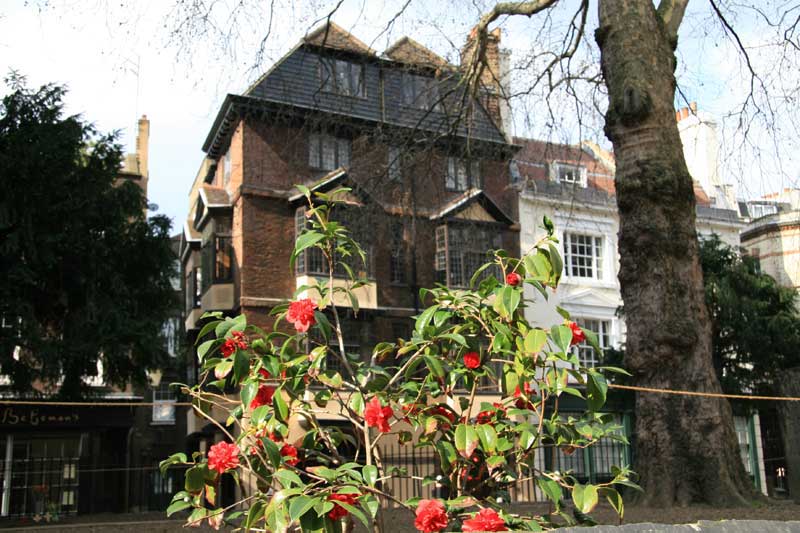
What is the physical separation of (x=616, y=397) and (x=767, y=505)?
17.6 meters

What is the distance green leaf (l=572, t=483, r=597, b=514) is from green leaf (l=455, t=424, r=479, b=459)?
622 mm

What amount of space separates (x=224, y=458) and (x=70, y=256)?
1950 cm

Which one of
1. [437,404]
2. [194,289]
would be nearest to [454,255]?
[194,289]

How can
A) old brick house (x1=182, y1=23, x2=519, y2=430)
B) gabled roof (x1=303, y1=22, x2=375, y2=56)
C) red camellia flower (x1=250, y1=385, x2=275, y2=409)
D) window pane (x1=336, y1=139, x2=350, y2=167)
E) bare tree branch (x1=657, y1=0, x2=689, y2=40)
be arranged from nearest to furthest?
red camellia flower (x1=250, y1=385, x2=275, y2=409)
bare tree branch (x1=657, y1=0, x2=689, y2=40)
gabled roof (x1=303, y1=22, x2=375, y2=56)
old brick house (x1=182, y1=23, x2=519, y2=430)
window pane (x1=336, y1=139, x2=350, y2=167)

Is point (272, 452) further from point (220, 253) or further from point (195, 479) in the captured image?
point (220, 253)

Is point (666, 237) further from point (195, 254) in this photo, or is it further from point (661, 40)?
point (195, 254)

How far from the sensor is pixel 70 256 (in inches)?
894

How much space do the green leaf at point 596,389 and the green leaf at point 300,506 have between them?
1.84 m

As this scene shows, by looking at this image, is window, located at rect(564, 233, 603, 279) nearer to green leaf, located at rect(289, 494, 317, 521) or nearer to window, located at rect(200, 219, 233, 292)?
window, located at rect(200, 219, 233, 292)

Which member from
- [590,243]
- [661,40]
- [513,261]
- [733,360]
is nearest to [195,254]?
[590,243]

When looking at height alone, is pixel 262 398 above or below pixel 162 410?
below

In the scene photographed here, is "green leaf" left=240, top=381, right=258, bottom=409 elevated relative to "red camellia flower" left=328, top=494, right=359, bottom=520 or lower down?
elevated

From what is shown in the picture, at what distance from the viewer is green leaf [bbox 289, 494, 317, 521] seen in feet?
12.6

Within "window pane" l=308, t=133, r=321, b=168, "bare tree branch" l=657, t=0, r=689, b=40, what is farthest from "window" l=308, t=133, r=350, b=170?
"bare tree branch" l=657, t=0, r=689, b=40
